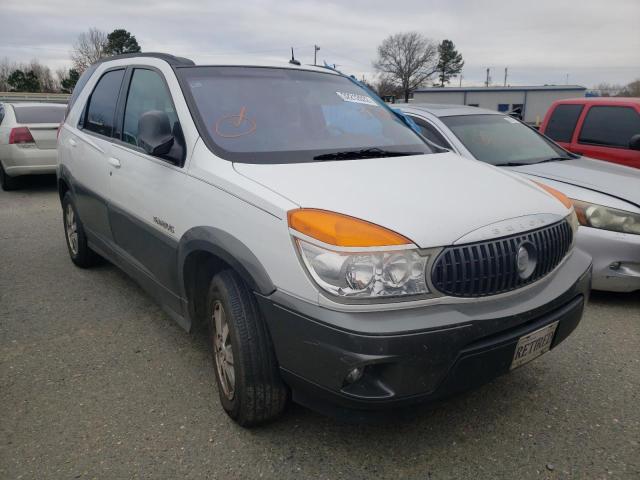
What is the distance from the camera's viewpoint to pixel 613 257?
4.00 metres

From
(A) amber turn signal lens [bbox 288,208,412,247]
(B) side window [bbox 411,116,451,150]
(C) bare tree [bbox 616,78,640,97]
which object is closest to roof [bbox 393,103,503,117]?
(B) side window [bbox 411,116,451,150]

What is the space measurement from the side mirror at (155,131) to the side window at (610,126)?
218 inches

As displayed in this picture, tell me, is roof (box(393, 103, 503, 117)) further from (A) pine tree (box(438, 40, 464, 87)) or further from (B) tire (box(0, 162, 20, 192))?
(A) pine tree (box(438, 40, 464, 87))

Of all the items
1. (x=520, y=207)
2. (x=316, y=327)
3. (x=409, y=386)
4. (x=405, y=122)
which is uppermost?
(x=405, y=122)

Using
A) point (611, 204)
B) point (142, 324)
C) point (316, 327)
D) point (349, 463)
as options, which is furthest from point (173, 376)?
point (611, 204)

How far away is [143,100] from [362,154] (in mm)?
1550

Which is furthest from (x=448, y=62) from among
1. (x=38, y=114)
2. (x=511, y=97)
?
(x=38, y=114)

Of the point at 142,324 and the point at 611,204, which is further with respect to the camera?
the point at 611,204

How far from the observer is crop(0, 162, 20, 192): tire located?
9.30 meters

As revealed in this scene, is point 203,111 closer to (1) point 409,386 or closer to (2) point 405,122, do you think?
(2) point 405,122

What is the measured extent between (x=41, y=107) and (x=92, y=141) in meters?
6.18

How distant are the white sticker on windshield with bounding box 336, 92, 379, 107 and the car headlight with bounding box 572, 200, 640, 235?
1.88 m

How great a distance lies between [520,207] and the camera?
2.36 m

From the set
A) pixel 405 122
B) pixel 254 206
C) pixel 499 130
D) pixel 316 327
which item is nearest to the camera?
pixel 316 327
